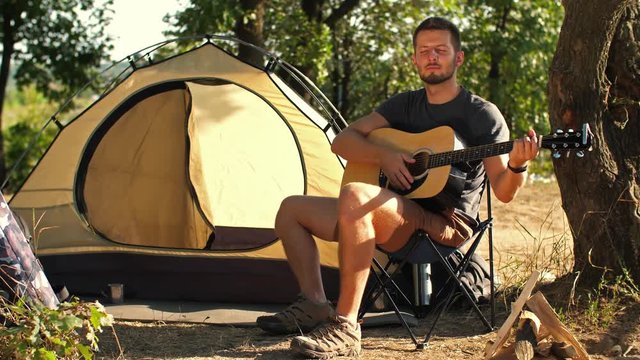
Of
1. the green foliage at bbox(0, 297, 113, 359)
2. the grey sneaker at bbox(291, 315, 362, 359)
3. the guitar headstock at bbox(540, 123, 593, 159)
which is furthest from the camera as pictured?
the grey sneaker at bbox(291, 315, 362, 359)

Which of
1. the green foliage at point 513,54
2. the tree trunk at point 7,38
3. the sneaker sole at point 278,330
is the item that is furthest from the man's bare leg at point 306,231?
the green foliage at point 513,54

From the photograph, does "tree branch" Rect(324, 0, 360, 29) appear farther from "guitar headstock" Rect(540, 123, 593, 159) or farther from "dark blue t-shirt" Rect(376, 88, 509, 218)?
"guitar headstock" Rect(540, 123, 593, 159)

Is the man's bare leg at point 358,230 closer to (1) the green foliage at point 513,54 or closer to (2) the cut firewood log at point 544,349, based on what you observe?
(2) the cut firewood log at point 544,349

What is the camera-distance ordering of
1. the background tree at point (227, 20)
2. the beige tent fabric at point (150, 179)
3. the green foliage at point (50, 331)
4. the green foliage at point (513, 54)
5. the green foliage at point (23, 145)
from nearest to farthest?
1. the green foliage at point (50, 331)
2. the beige tent fabric at point (150, 179)
3. the background tree at point (227, 20)
4. the green foliage at point (513, 54)
5. the green foliage at point (23, 145)

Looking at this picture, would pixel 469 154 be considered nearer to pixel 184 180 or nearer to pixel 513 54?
pixel 184 180

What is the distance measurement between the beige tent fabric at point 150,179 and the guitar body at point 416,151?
1836mm

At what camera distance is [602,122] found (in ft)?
15.7

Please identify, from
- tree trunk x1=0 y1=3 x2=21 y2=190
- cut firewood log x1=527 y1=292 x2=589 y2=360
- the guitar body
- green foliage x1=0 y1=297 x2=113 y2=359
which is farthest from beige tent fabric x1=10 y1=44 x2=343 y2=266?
tree trunk x1=0 y1=3 x2=21 y2=190

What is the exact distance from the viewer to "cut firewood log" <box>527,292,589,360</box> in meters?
4.06

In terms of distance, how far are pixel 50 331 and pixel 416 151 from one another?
1.73m

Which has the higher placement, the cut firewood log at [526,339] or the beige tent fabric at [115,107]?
the beige tent fabric at [115,107]

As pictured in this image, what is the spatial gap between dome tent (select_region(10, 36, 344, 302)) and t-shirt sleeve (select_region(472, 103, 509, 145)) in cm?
136

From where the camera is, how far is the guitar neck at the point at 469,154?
412 centimetres

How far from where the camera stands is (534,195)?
34.9ft
